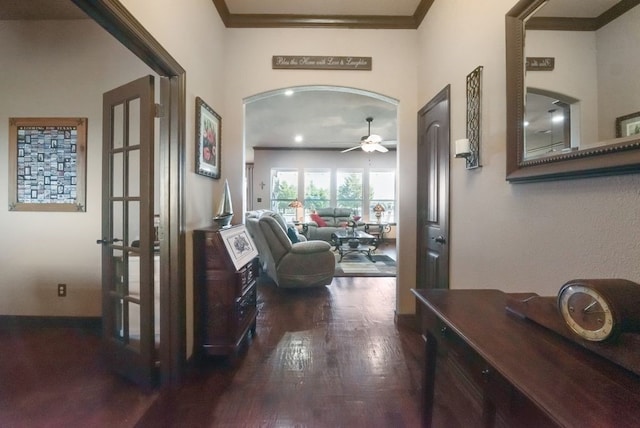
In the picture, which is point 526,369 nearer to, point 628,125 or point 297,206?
point 628,125

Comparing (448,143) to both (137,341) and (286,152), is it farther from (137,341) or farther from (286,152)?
(286,152)

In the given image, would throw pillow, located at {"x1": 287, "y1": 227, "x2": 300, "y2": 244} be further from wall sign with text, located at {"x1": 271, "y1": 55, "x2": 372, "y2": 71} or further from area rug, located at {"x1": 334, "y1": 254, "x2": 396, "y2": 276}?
wall sign with text, located at {"x1": 271, "y1": 55, "x2": 372, "y2": 71}

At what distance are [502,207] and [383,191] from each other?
7105mm

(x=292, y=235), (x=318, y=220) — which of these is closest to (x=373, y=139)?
(x=292, y=235)

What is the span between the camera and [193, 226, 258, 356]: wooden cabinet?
6.47 ft

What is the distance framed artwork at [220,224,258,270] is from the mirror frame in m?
1.82

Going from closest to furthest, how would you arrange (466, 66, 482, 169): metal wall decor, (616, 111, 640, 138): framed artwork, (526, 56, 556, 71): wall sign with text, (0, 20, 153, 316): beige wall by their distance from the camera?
(616, 111, 640, 138): framed artwork < (526, 56, 556, 71): wall sign with text < (466, 66, 482, 169): metal wall decor < (0, 20, 153, 316): beige wall

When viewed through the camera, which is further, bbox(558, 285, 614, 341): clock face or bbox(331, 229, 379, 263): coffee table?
bbox(331, 229, 379, 263): coffee table

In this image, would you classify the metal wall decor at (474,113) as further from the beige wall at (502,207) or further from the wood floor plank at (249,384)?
the wood floor plank at (249,384)

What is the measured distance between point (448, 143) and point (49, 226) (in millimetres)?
3601

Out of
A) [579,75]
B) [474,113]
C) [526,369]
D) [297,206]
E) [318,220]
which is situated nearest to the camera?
[526,369]

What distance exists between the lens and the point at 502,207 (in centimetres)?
146

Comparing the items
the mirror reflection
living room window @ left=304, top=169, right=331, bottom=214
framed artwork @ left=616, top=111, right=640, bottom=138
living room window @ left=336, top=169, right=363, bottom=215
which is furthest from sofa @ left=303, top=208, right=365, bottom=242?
framed artwork @ left=616, top=111, right=640, bottom=138

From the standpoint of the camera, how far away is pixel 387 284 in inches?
159
